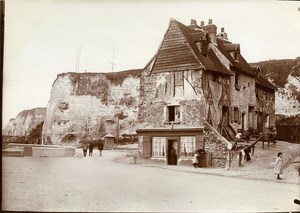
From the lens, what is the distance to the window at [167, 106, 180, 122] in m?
3.99

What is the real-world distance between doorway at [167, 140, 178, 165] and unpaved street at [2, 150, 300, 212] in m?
0.15

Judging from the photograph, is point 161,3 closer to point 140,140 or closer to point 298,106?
point 140,140

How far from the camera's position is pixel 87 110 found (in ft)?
13.2

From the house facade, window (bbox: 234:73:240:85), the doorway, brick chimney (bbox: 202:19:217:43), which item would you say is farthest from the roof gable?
the doorway

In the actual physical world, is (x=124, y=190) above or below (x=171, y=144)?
below

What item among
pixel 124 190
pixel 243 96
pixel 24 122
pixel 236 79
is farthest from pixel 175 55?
pixel 24 122

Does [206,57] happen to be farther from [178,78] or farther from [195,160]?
[195,160]

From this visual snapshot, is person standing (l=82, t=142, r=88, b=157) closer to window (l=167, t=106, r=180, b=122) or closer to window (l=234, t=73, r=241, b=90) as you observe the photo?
window (l=167, t=106, r=180, b=122)

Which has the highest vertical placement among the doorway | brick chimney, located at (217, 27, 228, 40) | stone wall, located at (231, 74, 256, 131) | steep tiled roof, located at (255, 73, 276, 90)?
brick chimney, located at (217, 27, 228, 40)

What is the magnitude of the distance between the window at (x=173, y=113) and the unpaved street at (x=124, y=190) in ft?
1.74

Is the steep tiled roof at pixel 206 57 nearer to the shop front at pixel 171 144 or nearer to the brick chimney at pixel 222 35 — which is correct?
the brick chimney at pixel 222 35

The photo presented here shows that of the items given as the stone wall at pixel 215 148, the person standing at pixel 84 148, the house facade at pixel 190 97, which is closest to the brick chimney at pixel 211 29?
the house facade at pixel 190 97

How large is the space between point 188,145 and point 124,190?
0.80 meters

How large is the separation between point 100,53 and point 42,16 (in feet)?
Answer: 2.20
